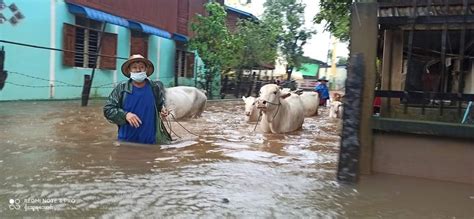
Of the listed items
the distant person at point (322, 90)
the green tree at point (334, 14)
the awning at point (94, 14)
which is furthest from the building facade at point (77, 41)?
the distant person at point (322, 90)

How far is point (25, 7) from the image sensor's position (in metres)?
12.7

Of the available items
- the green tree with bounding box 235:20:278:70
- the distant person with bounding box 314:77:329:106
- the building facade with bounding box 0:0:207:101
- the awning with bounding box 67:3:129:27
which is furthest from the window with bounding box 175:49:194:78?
the distant person with bounding box 314:77:329:106

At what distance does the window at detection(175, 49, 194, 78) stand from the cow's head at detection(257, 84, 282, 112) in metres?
13.3

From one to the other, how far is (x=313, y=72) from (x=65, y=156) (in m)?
46.2

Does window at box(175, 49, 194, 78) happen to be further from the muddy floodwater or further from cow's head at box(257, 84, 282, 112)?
the muddy floodwater

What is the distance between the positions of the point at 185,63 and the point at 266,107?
1431cm

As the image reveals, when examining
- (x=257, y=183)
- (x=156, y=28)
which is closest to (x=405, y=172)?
(x=257, y=183)

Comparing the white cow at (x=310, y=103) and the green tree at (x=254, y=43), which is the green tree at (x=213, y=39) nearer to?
the green tree at (x=254, y=43)

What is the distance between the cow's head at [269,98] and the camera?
8720 mm

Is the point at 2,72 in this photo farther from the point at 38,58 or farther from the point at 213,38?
the point at 213,38

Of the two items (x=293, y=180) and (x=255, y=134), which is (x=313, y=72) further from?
(x=293, y=180)

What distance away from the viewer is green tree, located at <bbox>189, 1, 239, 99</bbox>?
20.5m

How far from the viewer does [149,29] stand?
18.2 metres

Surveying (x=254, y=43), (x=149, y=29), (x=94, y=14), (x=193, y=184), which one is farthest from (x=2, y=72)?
(x=254, y=43)
